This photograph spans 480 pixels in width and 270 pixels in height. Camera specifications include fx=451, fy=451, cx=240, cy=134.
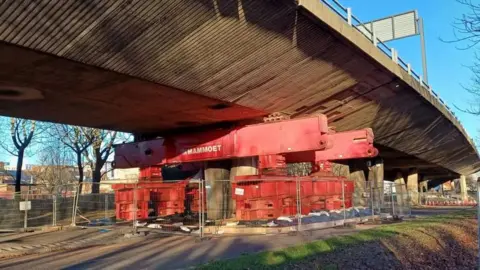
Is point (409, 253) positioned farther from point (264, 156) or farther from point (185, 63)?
point (185, 63)

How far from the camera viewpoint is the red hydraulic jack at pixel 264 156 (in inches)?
593

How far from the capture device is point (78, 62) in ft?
35.7

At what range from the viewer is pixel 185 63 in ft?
40.5

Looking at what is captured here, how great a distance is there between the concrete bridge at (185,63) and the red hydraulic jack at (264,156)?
2.97ft

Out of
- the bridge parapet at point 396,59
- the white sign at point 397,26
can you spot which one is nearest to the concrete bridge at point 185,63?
the bridge parapet at point 396,59

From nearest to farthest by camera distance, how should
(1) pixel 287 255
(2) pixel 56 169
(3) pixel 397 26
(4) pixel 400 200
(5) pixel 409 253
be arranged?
(1) pixel 287 255 → (5) pixel 409 253 → (4) pixel 400 200 → (3) pixel 397 26 → (2) pixel 56 169

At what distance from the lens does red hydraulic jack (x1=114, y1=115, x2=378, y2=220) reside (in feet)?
49.4

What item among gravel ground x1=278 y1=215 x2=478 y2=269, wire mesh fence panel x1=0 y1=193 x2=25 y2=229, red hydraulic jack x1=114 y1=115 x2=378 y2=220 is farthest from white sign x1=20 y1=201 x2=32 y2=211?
gravel ground x1=278 y1=215 x2=478 y2=269

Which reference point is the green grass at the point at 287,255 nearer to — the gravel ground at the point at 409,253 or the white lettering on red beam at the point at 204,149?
the gravel ground at the point at 409,253

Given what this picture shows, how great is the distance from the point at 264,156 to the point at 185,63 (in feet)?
17.8

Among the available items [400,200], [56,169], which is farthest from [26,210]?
[56,169]

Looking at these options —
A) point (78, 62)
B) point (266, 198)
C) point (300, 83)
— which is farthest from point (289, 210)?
point (78, 62)

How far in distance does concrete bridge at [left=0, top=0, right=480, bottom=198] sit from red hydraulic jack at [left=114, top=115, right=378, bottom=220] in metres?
0.90

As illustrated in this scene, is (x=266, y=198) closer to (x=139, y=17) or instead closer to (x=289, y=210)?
(x=289, y=210)
